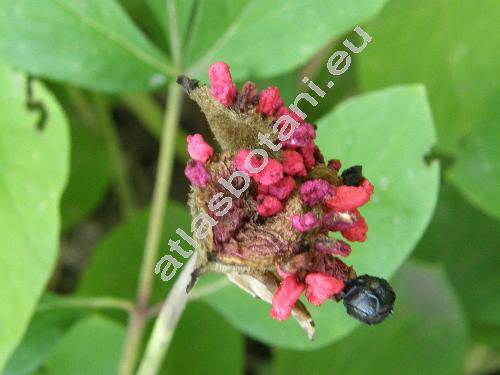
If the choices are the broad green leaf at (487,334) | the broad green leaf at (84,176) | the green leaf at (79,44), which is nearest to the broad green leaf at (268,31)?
the green leaf at (79,44)

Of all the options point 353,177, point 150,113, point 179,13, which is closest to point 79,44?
point 179,13

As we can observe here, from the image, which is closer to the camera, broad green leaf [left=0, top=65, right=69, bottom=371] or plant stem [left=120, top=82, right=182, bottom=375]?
broad green leaf [left=0, top=65, right=69, bottom=371]

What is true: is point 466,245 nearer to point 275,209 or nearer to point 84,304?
point 84,304

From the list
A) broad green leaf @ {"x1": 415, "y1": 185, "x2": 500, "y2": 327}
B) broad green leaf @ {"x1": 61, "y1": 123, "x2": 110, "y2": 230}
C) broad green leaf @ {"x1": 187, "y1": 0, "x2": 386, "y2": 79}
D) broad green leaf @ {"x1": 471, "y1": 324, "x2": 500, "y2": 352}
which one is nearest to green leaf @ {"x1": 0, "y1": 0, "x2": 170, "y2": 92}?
broad green leaf @ {"x1": 187, "y1": 0, "x2": 386, "y2": 79}

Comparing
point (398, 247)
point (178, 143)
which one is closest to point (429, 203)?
point (398, 247)

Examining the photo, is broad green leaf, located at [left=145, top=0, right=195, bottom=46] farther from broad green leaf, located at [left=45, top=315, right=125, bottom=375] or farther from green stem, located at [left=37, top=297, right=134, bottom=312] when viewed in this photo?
broad green leaf, located at [left=45, top=315, right=125, bottom=375]

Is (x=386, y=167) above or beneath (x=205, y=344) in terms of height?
above

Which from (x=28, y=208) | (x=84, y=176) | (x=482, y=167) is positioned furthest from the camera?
(x=84, y=176)
